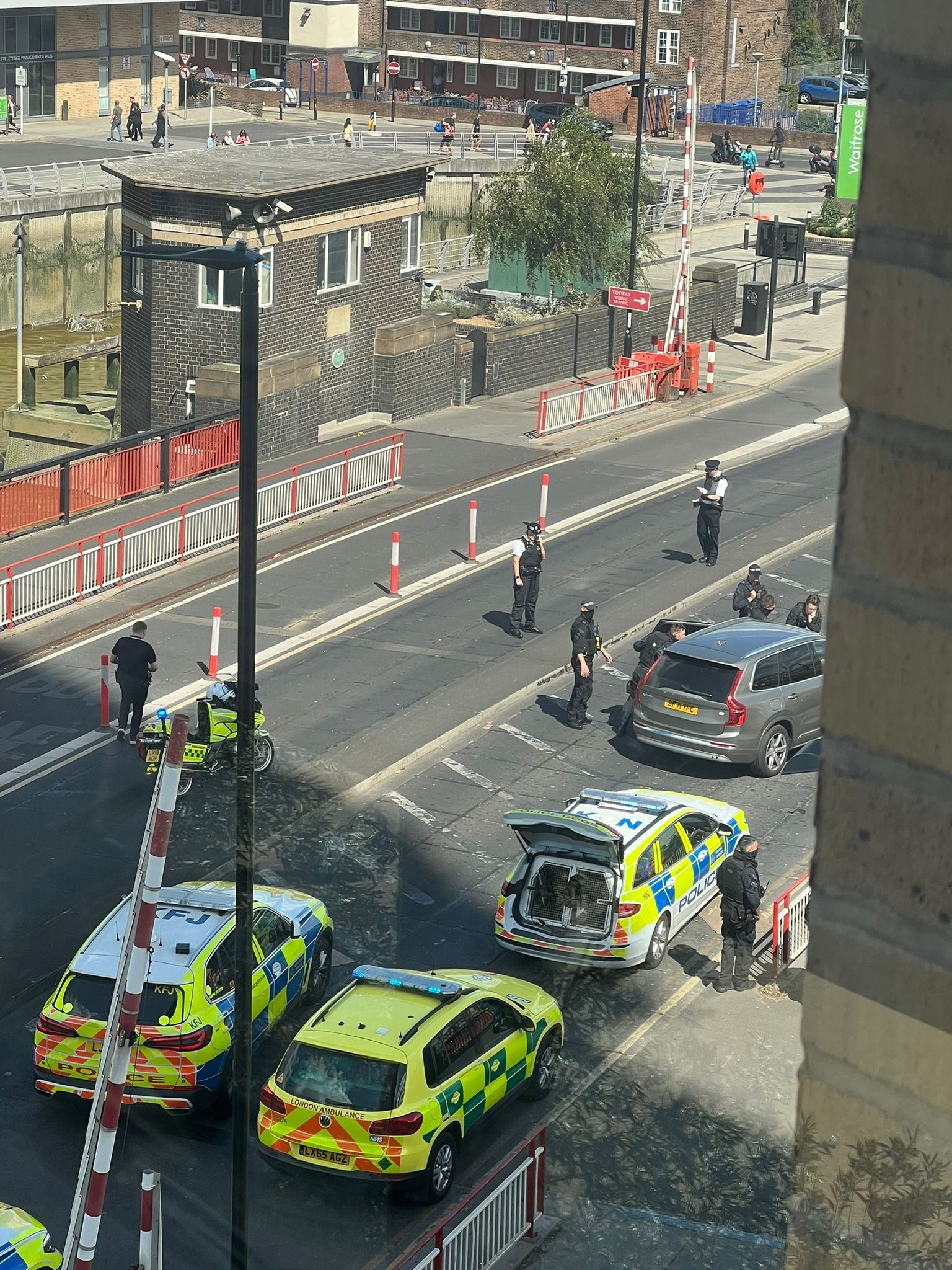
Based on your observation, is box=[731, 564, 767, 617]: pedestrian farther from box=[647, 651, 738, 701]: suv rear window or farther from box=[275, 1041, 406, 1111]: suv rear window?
box=[275, 1041, 406, 1111]: suv rear window

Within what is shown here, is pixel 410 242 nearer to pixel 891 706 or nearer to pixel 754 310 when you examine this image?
pixel 754 310

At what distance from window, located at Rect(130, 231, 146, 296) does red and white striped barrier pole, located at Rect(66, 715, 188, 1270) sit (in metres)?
32.1

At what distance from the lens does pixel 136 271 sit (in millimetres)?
40094

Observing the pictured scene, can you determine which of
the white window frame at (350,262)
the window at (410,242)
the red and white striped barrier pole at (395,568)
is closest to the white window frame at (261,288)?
the white window frame at (350,262)

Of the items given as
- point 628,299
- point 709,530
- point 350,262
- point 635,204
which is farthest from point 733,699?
point 635,204

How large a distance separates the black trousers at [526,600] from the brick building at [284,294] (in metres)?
11.6

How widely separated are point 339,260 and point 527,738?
20129mm

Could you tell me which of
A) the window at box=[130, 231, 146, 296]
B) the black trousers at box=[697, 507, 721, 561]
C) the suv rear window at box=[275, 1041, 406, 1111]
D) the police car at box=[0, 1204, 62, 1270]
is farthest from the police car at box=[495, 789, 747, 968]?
the window at box=[130, 231, 146, 296]

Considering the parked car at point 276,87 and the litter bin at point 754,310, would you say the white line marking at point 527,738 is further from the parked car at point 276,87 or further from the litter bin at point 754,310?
the parked car at point 276,87

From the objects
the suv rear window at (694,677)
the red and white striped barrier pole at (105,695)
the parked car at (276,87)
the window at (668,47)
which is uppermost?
the window at (668,47)

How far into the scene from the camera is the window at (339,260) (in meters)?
40.7

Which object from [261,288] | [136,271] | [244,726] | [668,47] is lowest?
[244,726]

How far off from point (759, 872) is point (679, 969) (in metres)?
2.30

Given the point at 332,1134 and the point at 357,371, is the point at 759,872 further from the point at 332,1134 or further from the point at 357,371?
the point at 357,371
